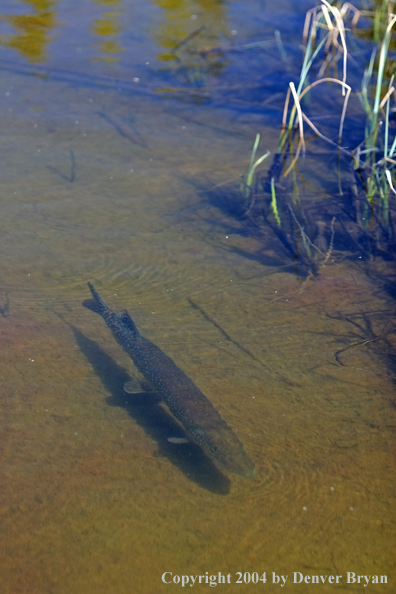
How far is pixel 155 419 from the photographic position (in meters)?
4.11

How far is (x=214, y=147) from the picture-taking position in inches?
296

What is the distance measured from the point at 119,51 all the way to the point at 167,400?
8093 mm

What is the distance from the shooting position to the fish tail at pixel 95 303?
4746 millimetres

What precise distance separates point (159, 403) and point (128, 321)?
739 millimetres

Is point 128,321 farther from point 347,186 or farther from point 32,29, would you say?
point 32,29

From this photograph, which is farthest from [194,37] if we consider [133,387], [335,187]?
[133,387]

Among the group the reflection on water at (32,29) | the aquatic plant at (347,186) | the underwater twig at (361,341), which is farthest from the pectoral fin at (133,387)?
the reflection on water at (32,29)

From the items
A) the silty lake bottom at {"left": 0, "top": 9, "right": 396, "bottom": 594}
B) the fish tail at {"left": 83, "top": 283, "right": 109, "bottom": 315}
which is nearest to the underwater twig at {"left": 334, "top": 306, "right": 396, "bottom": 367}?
the silty lake bottom at {"left": 0, "top": 9, "right": 396, "bottom": 594}

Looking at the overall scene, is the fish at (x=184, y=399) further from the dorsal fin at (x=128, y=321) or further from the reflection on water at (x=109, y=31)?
the reflection on water at (x=109, y=31)

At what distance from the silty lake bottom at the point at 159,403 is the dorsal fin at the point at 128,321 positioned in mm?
269

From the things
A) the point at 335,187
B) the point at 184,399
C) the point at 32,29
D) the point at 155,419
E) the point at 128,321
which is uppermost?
the point at 32,29

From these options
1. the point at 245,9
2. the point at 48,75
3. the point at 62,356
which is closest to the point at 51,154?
the point at 48,75

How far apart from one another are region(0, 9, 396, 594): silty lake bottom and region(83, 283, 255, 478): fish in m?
0.20

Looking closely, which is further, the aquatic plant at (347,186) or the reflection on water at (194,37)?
the reflection on water at (194,37)
